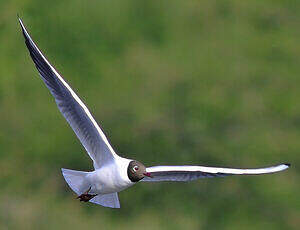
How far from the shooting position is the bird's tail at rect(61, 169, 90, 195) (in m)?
9.91

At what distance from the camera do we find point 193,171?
31.2ft

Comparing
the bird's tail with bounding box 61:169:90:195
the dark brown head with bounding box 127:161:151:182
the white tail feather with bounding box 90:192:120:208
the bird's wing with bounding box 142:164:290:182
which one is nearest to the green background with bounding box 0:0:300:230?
the white tail feather with bounding box 90:192:120:208

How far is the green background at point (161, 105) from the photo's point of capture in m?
14.2

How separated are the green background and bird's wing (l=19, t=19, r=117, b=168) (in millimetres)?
3954

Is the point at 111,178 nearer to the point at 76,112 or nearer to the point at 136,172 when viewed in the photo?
the point at 136,172

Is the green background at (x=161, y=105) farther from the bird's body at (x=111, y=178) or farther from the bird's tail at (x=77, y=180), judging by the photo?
the bird's body at (x=111, y=178)

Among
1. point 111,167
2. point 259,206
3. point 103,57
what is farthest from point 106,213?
point 111,167

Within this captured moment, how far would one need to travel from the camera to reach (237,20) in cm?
1811

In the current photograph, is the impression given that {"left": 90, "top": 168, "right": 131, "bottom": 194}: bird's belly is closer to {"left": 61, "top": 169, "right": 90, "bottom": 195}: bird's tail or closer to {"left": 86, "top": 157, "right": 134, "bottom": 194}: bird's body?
{"left": 86, "top": 157, "right": 134, "bottom": 194}: bird's body

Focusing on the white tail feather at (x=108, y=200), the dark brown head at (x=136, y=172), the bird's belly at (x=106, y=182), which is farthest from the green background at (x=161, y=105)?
the dark brown head at (x=136, y=172)

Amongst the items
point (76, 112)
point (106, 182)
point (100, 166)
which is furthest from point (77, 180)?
point (76, 112)

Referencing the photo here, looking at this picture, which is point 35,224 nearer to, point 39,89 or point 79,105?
point 39,89

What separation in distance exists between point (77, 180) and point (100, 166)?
1.16ft

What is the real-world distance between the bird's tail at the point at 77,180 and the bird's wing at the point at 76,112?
0.23 metres
